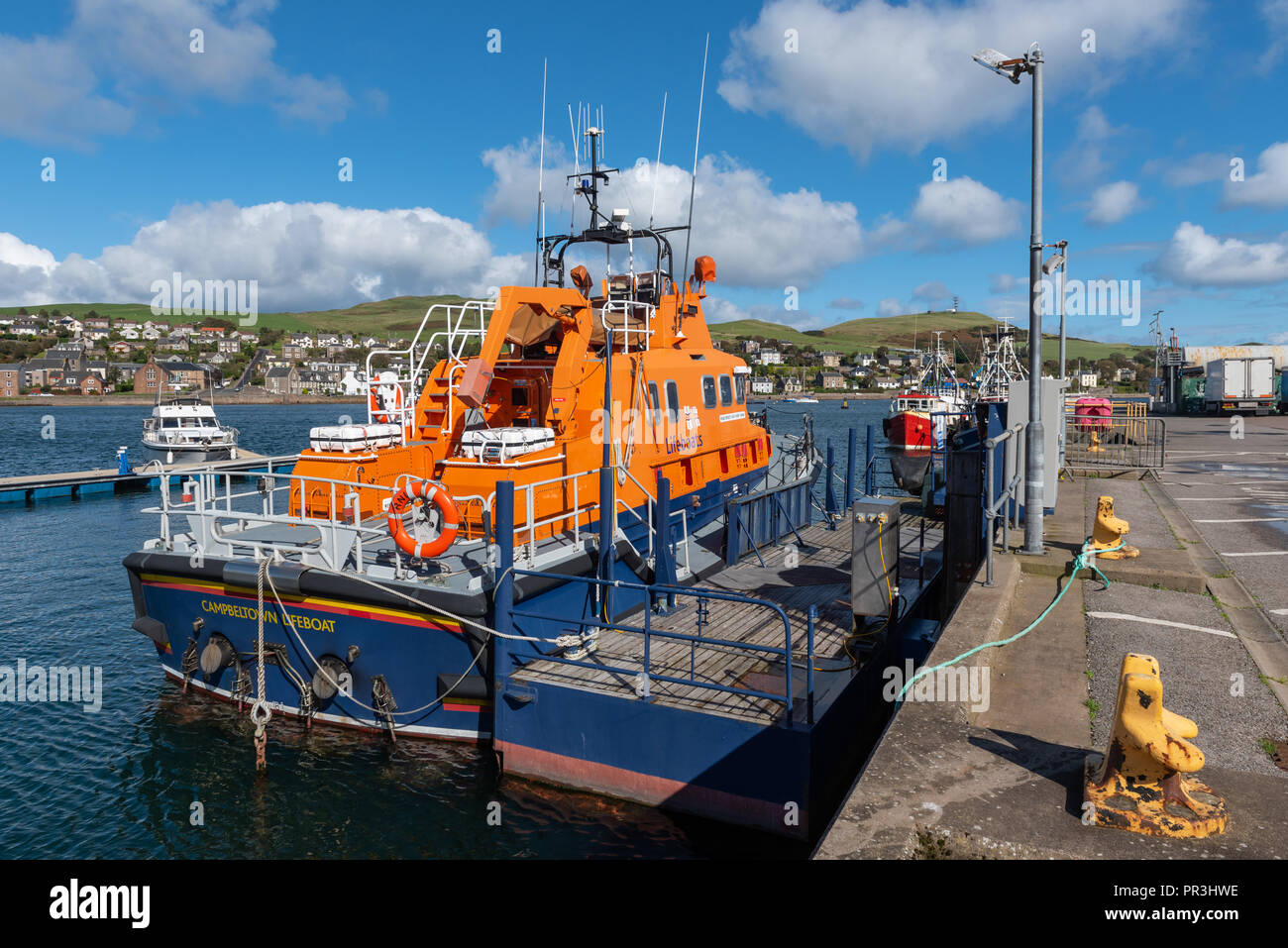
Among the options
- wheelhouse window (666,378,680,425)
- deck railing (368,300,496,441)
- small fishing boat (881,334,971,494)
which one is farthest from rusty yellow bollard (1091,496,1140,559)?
small fishing boat (881,334,971,494)

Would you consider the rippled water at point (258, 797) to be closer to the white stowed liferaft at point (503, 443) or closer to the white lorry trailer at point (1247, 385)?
the white stowed liferaft at point (503, 443)

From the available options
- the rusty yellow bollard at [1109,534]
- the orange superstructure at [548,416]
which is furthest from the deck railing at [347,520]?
the rusty yellow bollard at [1109,534]

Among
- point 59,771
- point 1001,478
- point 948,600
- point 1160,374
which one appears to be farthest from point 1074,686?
point 1160,374

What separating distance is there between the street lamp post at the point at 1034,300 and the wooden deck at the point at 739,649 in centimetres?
218

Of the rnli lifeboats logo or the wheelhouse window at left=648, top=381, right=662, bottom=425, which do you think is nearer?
the rnli lifeboats logo

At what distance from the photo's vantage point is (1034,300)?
8.52 meters

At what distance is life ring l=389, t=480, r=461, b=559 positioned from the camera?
27.5 feet

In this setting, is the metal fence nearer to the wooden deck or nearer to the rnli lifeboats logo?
the wooden deck

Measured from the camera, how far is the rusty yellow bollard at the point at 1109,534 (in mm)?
8742

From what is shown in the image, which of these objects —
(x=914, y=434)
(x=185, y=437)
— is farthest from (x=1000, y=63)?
(x=185, y=437)

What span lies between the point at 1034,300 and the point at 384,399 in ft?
29.0

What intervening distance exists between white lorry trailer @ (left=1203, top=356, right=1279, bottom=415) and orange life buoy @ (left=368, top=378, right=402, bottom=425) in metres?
60.9

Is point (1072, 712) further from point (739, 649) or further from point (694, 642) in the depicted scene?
point (694, 642)
